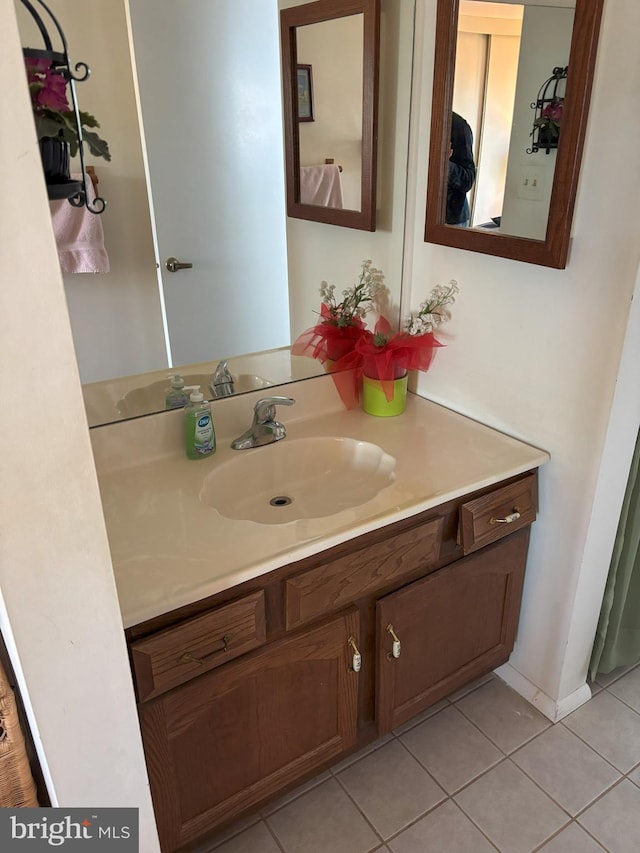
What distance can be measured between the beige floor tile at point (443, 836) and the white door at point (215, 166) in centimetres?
119

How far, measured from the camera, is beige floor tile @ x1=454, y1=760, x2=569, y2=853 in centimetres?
142

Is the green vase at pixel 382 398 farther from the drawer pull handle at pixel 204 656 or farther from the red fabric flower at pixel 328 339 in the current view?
the drawer pull handle at pixel 204 656

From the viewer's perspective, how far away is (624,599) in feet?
5.60

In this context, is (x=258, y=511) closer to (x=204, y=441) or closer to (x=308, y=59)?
(x=204, y=441)

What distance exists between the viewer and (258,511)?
1.45 meters

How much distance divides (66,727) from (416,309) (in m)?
1.31

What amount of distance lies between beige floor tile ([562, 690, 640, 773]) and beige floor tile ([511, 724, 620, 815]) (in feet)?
0.09

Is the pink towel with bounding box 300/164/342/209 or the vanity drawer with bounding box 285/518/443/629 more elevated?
the pink towel with bounding box 300/164/342/209

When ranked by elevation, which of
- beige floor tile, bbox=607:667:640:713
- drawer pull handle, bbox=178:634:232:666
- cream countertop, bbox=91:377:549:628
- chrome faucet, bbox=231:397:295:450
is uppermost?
chrome faucet, bbox=231:397:295:450

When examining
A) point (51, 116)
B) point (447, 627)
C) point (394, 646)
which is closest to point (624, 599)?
point (447, 627)

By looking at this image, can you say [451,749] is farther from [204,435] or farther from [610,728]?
[204,435]

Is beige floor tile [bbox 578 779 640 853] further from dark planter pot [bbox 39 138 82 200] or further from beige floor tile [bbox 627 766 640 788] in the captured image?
dark planter pot [bbox 39 138 82 200]

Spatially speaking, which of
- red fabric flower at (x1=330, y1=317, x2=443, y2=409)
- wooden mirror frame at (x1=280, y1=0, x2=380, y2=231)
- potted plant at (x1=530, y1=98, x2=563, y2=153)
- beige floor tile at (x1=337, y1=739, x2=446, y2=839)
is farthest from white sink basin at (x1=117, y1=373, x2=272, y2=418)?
beige floor tile at (x1=337, y1=739, x2=446, y2=839)

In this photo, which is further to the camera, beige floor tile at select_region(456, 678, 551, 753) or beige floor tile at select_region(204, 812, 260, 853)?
beige floor tile at select_region(456, 678, 551, 753)
